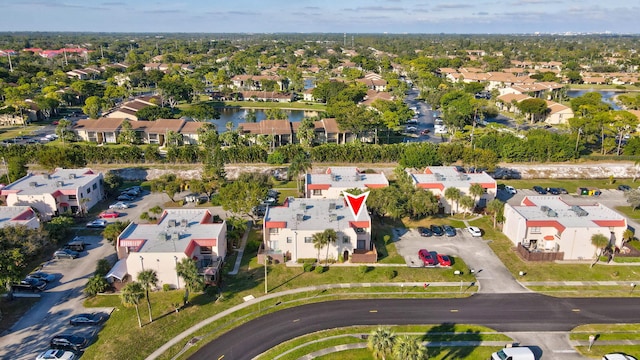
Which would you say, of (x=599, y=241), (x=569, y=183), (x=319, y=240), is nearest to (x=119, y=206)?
(x=319, y=240)

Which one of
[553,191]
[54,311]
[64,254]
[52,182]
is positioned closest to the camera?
[54,311]

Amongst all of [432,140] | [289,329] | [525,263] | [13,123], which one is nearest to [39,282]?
[289,329]

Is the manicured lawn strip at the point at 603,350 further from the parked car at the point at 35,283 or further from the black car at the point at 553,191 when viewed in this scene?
the parked car at the point at 35,283

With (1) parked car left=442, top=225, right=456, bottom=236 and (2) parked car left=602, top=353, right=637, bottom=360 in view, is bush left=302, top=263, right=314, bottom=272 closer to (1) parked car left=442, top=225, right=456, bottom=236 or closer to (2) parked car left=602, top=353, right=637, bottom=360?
(1) parked car left=442, top=225, right=456, bottom=236

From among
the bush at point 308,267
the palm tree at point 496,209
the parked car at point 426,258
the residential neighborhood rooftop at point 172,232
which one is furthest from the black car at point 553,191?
the residential neighborhood rooftop at point 172,232

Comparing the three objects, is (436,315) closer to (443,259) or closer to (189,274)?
(443,259)

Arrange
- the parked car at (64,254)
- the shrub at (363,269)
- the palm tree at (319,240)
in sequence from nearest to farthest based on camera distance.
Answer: the shrub at (363,269) < the palm tree at (319,240) < the parked car at (64,254)

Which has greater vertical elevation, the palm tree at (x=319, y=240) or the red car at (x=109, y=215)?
the palm tree at (x=319, y=240)

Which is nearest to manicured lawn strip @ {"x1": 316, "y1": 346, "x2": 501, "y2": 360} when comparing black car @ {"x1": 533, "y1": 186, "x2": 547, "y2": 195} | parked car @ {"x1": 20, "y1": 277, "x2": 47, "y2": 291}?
parked car @ {"x1": 20, "y1": 277, "x2": 47, "y2": 291}
